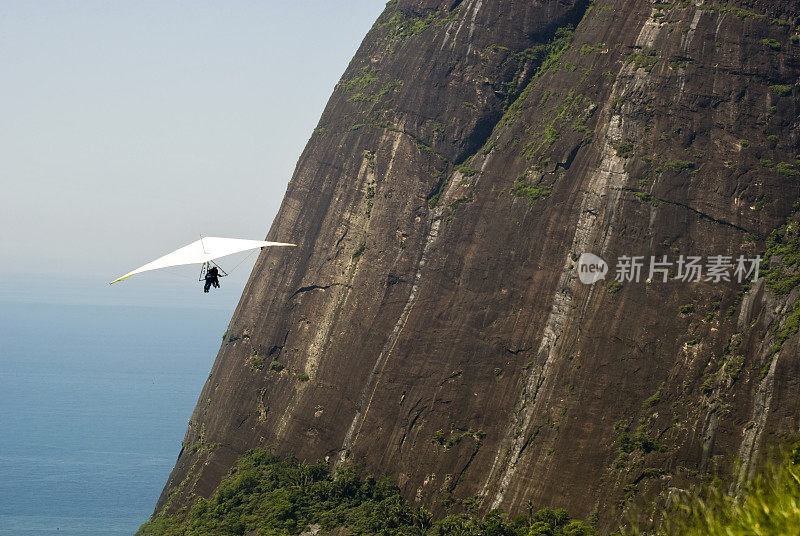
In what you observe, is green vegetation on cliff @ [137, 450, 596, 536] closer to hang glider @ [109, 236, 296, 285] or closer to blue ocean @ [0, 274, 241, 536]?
hang glider @ [109, 236, 296, 285]

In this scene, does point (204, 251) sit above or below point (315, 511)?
above

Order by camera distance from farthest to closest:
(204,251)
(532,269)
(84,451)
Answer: (84,451)
(532,269)
(204,251)

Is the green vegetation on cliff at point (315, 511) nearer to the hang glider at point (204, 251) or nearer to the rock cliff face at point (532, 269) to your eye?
the rock cliff face at point (532, 269)

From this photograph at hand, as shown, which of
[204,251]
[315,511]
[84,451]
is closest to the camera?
[204,251]

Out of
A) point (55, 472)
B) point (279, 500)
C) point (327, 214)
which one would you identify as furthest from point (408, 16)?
point (55, 472)

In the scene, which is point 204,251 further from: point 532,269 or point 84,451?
point 84,451

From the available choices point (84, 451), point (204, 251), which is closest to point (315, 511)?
point (204, 251)

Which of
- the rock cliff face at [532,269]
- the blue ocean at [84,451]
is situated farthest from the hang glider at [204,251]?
the blue ocean at [84,451]
